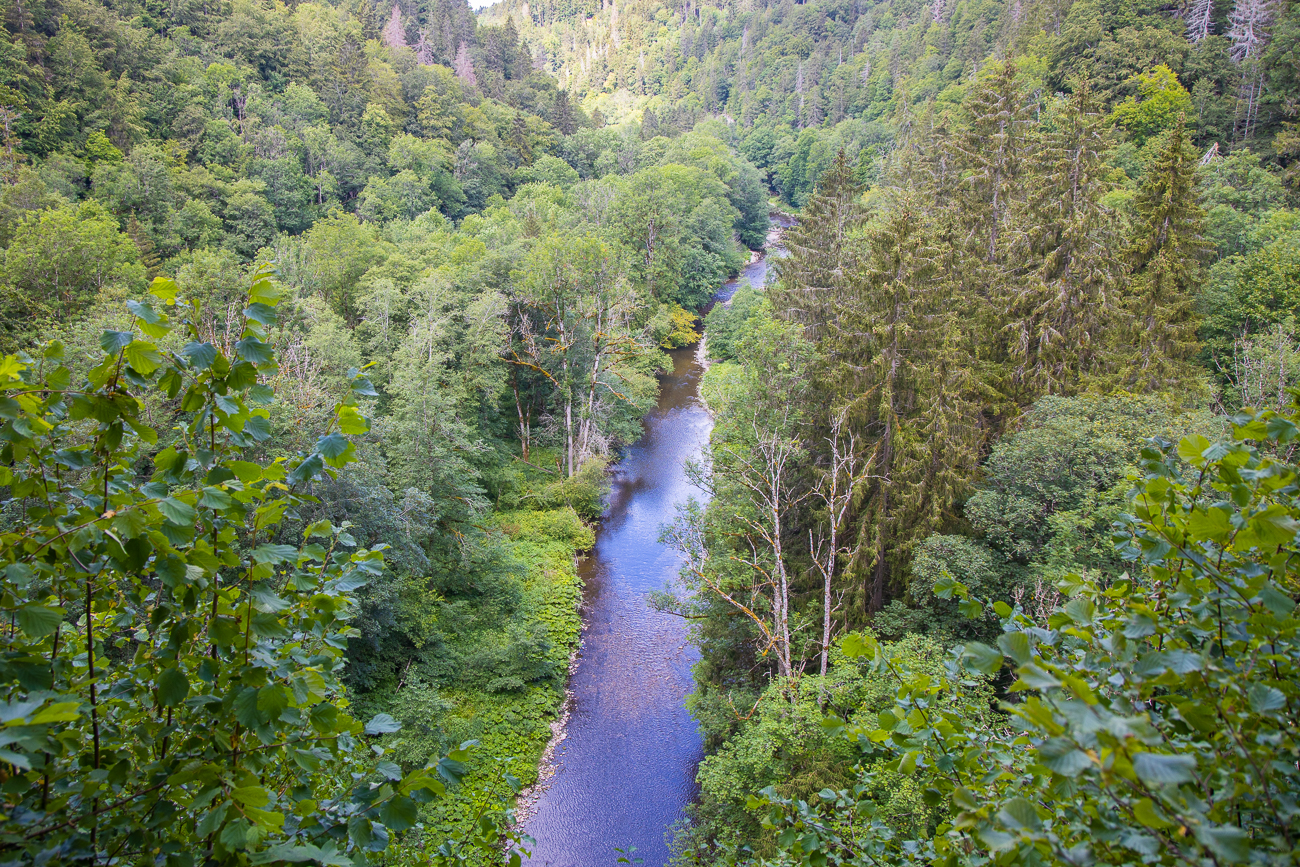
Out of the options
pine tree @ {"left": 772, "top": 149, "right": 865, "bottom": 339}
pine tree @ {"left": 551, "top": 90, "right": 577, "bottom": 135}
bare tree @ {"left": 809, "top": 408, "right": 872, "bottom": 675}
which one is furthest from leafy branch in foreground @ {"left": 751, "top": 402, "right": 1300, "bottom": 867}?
pine tree @ {"left": 551, "top": 90, "right": 577, "bottom": 135}

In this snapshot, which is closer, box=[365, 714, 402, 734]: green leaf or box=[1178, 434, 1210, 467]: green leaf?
box=[1178, 434, 1210, 467]: green leaf

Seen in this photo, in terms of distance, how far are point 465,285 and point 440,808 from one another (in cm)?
2029

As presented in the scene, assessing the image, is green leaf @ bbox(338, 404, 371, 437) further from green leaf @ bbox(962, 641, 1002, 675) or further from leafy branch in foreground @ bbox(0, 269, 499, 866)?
green leaf @ bbox(962, 641, 1002, 675)

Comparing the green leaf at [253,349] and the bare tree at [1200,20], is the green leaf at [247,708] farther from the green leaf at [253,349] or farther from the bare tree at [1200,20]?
the bare tree at [1200,20]

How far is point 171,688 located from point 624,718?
52.2 feet

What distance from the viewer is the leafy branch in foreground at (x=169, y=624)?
2.27 m

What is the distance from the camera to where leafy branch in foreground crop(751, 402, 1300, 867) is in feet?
6.12

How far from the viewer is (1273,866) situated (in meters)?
1.88

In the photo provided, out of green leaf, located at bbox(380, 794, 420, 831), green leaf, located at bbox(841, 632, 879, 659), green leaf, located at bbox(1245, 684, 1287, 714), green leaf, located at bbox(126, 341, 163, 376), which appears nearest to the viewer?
green leaf, located at bbox(1245, 684, 1287, 714)

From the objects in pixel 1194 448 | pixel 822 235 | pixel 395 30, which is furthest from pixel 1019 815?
pixel 395 30

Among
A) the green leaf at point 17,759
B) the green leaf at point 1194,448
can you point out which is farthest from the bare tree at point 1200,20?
the green leaf at point 17,759

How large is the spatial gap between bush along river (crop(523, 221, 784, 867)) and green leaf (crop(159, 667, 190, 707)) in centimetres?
1217

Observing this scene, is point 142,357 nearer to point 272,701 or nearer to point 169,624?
point 169,624

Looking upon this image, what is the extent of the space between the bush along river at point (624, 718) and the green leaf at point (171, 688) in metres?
12.2
